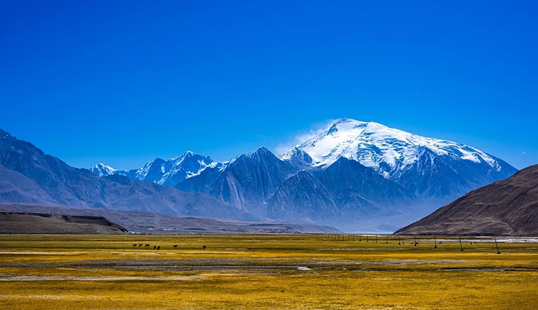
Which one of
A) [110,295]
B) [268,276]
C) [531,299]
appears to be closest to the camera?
[531,299]

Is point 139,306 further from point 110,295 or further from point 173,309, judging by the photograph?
point 110,295

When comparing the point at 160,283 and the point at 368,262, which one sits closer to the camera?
the point at 160,283

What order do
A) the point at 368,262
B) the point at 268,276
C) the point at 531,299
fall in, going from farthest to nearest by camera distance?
1. the point at 368,262
2. the point at 268,276
3. the point at 531,299

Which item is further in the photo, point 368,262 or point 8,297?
point 368,262

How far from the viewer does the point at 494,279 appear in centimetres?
5200

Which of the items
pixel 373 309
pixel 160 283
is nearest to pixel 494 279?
pixel 373 309

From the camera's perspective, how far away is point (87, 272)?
6028 cm

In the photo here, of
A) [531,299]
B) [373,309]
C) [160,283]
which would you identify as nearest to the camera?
[373,309]

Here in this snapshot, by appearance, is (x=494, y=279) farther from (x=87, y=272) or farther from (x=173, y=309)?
(x=87, y=272)

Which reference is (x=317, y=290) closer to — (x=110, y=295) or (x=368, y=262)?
(x=110, y=295)

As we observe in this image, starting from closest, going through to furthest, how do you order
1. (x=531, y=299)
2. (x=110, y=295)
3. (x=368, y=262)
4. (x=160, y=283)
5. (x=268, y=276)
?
(x=531, y=299) < (x=110, y=295) < (x=160, y=283) < (x=268, y=276) < (x=368, y=262)

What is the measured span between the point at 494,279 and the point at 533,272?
8.47 m

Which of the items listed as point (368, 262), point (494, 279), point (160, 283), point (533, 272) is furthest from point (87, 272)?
point (533, 272)

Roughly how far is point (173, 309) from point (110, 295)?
28.1 ft
